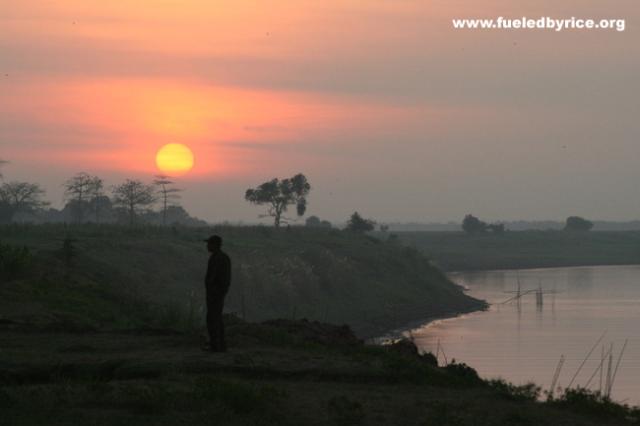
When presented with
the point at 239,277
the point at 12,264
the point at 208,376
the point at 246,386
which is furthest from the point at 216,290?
the point at 239,277

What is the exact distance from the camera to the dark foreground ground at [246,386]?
51.2 feet

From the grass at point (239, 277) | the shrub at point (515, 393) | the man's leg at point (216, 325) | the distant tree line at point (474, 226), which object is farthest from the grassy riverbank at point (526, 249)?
the shrub at point (515, 393)

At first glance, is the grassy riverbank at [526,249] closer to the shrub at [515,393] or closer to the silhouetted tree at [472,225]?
the silhouetted tree at [472,225]

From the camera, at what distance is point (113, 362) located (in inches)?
765

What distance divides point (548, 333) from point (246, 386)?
42273mm


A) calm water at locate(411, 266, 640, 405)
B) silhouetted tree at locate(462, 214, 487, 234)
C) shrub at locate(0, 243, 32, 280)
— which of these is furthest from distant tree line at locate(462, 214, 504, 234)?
shrub at locate(0, 243, 32, 280)

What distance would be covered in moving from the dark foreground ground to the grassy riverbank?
111m

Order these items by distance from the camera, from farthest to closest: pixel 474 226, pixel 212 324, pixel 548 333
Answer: pixel 474 226, pixel 548 333, pixel 212 324

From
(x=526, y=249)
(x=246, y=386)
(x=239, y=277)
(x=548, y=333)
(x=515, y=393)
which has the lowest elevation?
(x=548, y=333)

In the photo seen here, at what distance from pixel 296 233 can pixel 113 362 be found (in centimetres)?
7046

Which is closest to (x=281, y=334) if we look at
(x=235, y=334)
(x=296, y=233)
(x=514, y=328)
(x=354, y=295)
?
(x=235, y=334)

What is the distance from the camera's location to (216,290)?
20422 mm

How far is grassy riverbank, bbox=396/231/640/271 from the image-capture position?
13988 cm

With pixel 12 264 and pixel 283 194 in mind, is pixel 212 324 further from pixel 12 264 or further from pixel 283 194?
pixel 283 194
